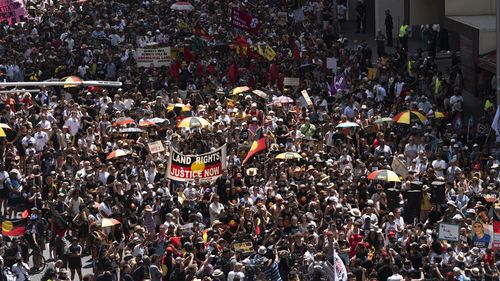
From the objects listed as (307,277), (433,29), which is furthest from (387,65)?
(307,277)

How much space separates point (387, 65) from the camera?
42906 mm

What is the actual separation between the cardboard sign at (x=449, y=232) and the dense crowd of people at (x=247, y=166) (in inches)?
2.1

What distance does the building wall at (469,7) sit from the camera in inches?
1811

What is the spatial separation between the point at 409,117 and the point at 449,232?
8.55 metres

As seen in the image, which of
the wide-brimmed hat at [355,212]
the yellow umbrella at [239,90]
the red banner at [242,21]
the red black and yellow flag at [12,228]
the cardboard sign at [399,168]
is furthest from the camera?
the red banner at [242,21]

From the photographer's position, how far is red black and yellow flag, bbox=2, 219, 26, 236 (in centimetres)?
3078

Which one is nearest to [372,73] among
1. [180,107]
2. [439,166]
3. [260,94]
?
[260,94]

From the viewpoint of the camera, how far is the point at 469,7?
152 feet

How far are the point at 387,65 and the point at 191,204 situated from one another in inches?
487

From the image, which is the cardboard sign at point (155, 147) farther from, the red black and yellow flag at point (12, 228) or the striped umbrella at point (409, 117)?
the striped umbrella at point (409, 117)

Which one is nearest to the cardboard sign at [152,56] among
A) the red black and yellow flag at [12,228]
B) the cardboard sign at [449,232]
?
the red black and yellow flag at [12,228]

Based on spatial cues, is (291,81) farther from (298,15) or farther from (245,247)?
→ (245,247)

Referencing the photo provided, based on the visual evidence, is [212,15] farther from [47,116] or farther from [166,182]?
[166,182]

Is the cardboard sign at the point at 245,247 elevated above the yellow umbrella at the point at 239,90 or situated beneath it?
elevated above
